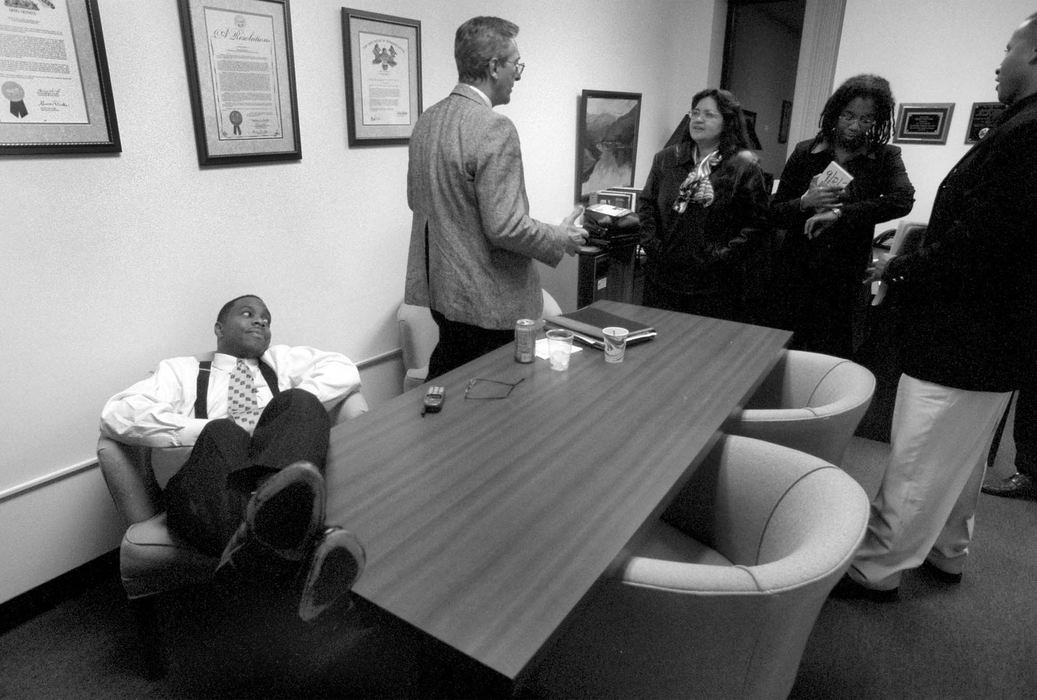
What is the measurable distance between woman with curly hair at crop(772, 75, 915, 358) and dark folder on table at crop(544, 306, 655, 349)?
3.43 feet

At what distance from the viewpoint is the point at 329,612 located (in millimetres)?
997

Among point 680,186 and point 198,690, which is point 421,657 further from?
point 680,186

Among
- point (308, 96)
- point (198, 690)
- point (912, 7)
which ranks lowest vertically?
point (198, 690)

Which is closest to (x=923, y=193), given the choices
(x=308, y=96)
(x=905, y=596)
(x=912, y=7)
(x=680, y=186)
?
(x=912, y=7)

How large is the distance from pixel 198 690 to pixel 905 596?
2.18 metres

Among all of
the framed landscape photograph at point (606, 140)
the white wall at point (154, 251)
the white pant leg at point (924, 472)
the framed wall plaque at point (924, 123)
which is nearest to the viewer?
the white pant leg at point (924, 472)

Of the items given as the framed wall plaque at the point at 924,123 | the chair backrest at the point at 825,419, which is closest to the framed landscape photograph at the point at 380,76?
the chair backrest at the point at 825,419

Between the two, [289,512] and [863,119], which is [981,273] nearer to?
[863,119]

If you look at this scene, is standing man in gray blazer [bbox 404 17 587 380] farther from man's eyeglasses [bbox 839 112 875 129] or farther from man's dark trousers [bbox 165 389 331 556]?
man's eyeglasses [bbox 839 112 875 129]

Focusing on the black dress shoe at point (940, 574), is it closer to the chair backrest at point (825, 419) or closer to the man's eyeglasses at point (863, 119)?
the chair backrest at point (825, 419)

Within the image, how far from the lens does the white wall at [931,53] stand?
3.25m

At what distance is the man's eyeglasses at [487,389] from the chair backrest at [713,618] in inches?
26.7

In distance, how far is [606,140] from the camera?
13.9ft

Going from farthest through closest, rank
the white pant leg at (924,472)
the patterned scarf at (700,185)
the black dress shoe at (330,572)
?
1. the patterned scarf at (700,185)
2. the white pant leg at (924,472)
3. the black dress shoe at (330,572)
